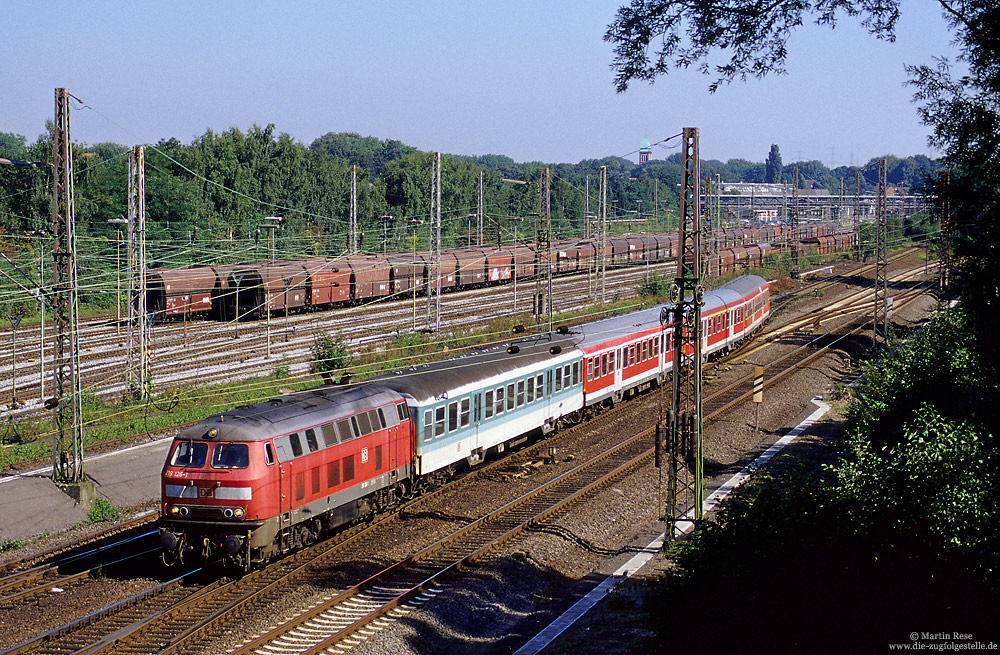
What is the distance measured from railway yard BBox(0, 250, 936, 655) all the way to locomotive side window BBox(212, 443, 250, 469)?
1992 mm

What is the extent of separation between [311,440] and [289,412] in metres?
0.62

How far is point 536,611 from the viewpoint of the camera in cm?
1452

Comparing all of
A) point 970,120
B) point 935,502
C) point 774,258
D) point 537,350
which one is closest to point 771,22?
point 970,120

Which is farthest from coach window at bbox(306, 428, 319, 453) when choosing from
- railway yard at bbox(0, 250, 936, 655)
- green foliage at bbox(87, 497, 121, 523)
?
green foliage at bbox(87, 497, 121, 523)

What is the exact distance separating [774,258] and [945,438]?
2560 inches

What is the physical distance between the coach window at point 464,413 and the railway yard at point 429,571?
4.96 feet

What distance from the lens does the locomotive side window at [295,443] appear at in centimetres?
1520

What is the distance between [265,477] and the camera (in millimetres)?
14516

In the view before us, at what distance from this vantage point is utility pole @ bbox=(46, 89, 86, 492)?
19484 millimetres

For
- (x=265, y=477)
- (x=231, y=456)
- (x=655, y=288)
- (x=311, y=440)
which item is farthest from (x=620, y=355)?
(x=655, y=288)

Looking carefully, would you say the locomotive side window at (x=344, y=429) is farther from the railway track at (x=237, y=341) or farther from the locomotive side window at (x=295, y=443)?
the railway track at (x=237, y=341)

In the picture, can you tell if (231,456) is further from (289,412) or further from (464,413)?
(464,413)

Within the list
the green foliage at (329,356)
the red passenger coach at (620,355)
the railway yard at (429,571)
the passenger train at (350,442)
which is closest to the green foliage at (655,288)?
the red passenger coach at (620,355)

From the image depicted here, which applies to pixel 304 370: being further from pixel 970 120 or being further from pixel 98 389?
pixel 970 120
